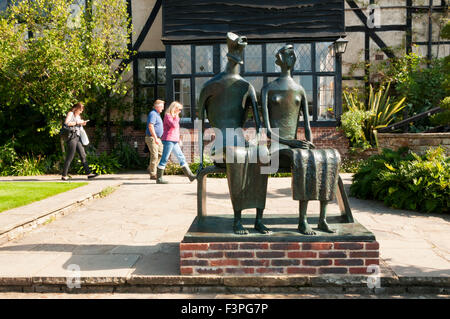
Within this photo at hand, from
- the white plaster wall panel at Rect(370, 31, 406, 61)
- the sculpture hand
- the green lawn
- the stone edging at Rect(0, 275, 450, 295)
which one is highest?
the white plaster wall panel at Rect(370, 31, 406, 61)

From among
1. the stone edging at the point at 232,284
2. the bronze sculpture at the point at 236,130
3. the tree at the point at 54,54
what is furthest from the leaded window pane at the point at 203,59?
the stone edging at the point at 232,284

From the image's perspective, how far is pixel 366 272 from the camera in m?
3.21

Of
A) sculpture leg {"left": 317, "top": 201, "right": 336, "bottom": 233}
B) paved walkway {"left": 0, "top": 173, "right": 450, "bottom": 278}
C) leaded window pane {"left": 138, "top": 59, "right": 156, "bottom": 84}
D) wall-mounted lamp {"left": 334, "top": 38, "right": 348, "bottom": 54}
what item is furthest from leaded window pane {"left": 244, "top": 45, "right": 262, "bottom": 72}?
sculpture leg {"left": 317, "top": 201, "right": 336, "bottom": 233}

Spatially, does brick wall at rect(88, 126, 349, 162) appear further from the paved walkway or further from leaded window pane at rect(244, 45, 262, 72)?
the paved walkway

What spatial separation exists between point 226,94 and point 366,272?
1967mm

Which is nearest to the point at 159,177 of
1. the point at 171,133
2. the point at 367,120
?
the point at 171,133

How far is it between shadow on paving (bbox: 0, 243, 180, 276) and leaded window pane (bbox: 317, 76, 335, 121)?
8450mm

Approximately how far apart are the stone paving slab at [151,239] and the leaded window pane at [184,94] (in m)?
4.84

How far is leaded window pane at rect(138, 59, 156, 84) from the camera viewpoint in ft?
42.6

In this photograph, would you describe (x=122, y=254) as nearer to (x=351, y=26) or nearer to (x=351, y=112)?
(x=351, y=112)

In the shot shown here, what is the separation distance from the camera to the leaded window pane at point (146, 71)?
13.0m

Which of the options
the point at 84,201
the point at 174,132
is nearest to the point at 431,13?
the point at 174,132

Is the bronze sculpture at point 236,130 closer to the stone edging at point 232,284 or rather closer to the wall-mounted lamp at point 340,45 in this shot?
the stone edging at point 232,284

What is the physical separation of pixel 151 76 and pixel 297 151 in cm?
1065
